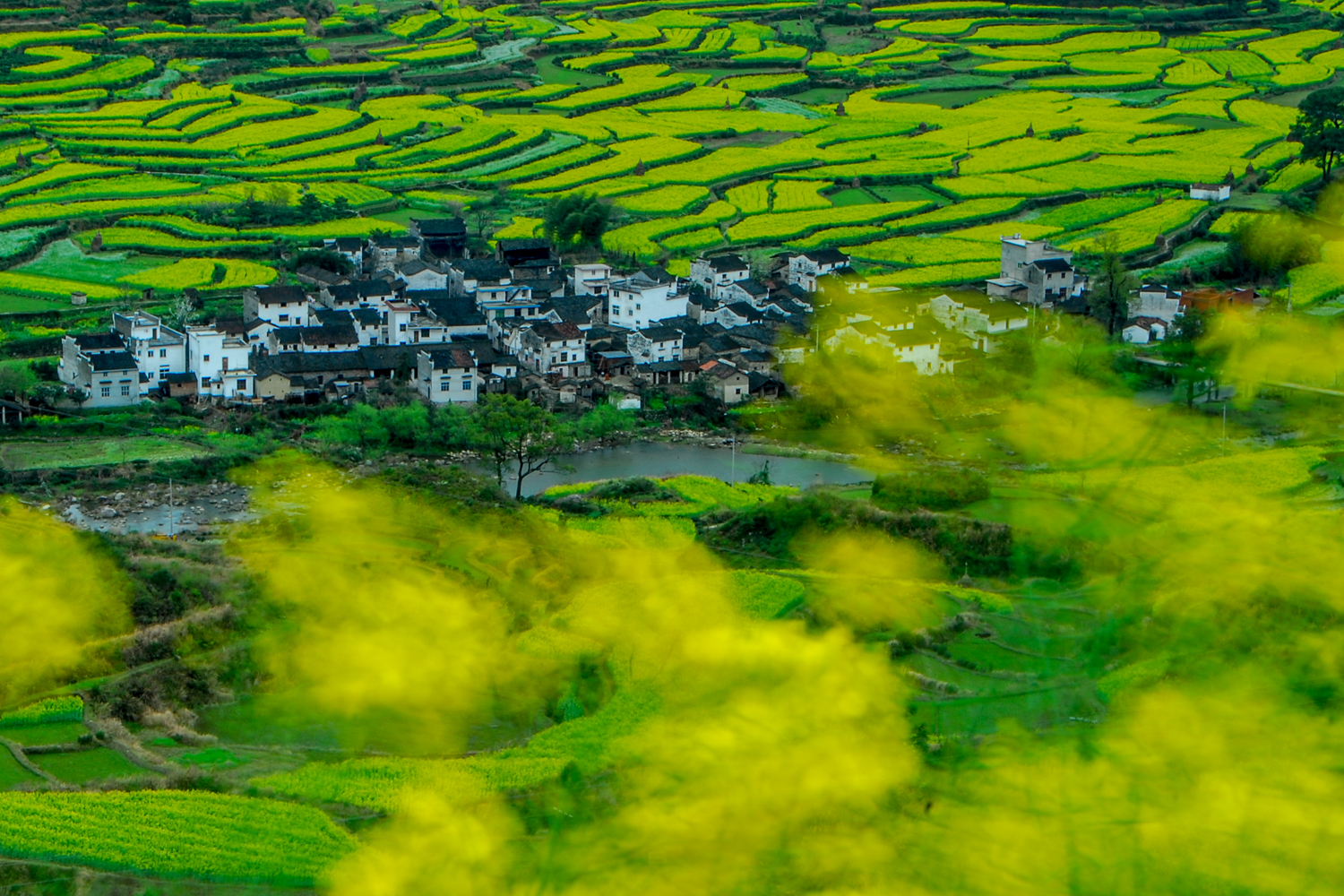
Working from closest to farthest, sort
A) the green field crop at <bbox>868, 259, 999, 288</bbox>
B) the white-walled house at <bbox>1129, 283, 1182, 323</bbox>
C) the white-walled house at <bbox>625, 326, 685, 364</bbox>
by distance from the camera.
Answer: the white-walled house at <bbox>625, 326, 685, 364</bbox> < the white-walled house at <bbox>1129, 283, 1182, 323</bbox> < the green field crop at <bbox>868, 259, 999, 288</bbox>

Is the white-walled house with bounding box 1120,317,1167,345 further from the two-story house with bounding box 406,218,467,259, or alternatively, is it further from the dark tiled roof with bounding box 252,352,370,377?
the dark tiled roof with bounding box 252,352,370,377

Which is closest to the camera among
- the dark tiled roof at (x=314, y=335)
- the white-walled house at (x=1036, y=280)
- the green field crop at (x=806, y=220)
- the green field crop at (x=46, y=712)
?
the green field crop at (x=46, y=712)

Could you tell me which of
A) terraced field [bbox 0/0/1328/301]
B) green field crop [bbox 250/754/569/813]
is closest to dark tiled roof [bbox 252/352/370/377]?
terraced field [bbox 0/0/1328/301]

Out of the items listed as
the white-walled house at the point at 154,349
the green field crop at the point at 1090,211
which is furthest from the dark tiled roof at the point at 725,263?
the white-walled house at the point at 154,349

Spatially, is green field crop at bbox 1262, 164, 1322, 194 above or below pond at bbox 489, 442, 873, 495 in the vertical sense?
above

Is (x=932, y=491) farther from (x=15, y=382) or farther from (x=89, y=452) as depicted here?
(x=15, y=382)

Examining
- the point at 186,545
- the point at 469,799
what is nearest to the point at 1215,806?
the point at 469,799

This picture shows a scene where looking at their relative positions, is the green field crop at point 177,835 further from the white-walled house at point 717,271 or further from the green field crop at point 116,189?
the green field crop at point 116,189
